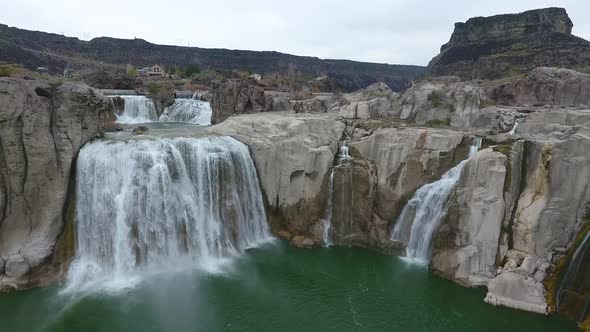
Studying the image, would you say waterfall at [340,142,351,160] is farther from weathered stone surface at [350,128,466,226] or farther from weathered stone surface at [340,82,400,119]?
weathered stone surface at [340,82,400,119]

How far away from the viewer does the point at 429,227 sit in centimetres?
1917

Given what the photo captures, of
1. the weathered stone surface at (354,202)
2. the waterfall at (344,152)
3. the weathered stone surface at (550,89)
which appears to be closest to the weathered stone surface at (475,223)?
the weathered stone surface at (354,202)

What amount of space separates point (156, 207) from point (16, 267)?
581 centimetres

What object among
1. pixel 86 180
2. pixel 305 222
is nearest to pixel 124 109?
pixel 86 180

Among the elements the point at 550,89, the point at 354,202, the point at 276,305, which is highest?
the point at 550,89

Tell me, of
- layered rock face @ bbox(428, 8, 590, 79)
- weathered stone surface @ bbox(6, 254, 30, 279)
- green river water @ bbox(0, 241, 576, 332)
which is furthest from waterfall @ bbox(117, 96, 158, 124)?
layered rock face @ bbox(428, 8, 590, 79)

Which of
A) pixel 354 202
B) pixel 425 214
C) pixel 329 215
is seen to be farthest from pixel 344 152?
pixel 425 214

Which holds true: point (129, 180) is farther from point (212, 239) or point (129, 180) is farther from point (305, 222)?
point (305, 222)

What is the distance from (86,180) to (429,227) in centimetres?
1618

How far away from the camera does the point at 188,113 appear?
146ft

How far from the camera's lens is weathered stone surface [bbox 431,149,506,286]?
1709cm

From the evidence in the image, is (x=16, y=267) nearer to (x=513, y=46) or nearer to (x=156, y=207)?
(x=156, y=207)

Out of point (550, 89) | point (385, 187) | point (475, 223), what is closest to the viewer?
point (475, 223)

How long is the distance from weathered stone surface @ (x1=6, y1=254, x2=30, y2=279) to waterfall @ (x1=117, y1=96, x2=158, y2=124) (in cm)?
2758
